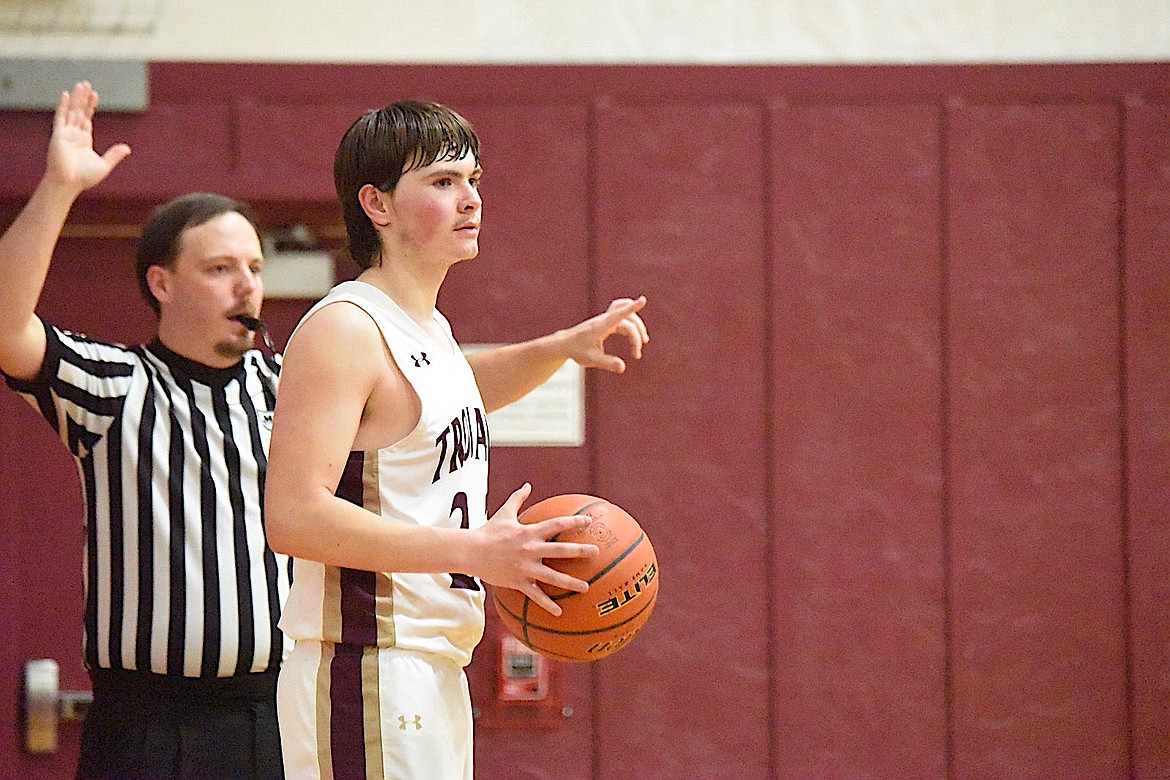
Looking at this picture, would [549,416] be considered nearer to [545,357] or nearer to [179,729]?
[545,357]

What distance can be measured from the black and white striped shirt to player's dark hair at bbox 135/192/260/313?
25 cm

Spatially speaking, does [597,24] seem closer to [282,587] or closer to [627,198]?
[627,198]

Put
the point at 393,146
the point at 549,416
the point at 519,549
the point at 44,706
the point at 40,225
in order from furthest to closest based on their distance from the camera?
the point at 549,416 < the point at 44,706 < the point at 40,225 < the point at 393,146 < the point at 519,549

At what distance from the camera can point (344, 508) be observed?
2.00 meters

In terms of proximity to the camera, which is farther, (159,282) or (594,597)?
(159,282)

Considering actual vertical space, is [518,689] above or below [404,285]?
below

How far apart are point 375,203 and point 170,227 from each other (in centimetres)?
107

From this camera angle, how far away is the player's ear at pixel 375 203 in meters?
2.27

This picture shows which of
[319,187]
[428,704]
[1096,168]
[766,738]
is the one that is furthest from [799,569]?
[428,704]

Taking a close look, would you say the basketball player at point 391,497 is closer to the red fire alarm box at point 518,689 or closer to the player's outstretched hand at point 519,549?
the player's outstretched hand at point 519,549

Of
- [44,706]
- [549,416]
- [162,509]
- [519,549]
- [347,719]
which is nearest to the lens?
[519,549]

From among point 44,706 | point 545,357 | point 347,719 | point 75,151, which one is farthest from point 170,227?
point 44,706

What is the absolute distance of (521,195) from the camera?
4.21m

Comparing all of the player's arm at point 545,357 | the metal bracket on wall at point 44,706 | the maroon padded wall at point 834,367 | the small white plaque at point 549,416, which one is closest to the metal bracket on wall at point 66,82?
the maroon padded wall at point 834,367
